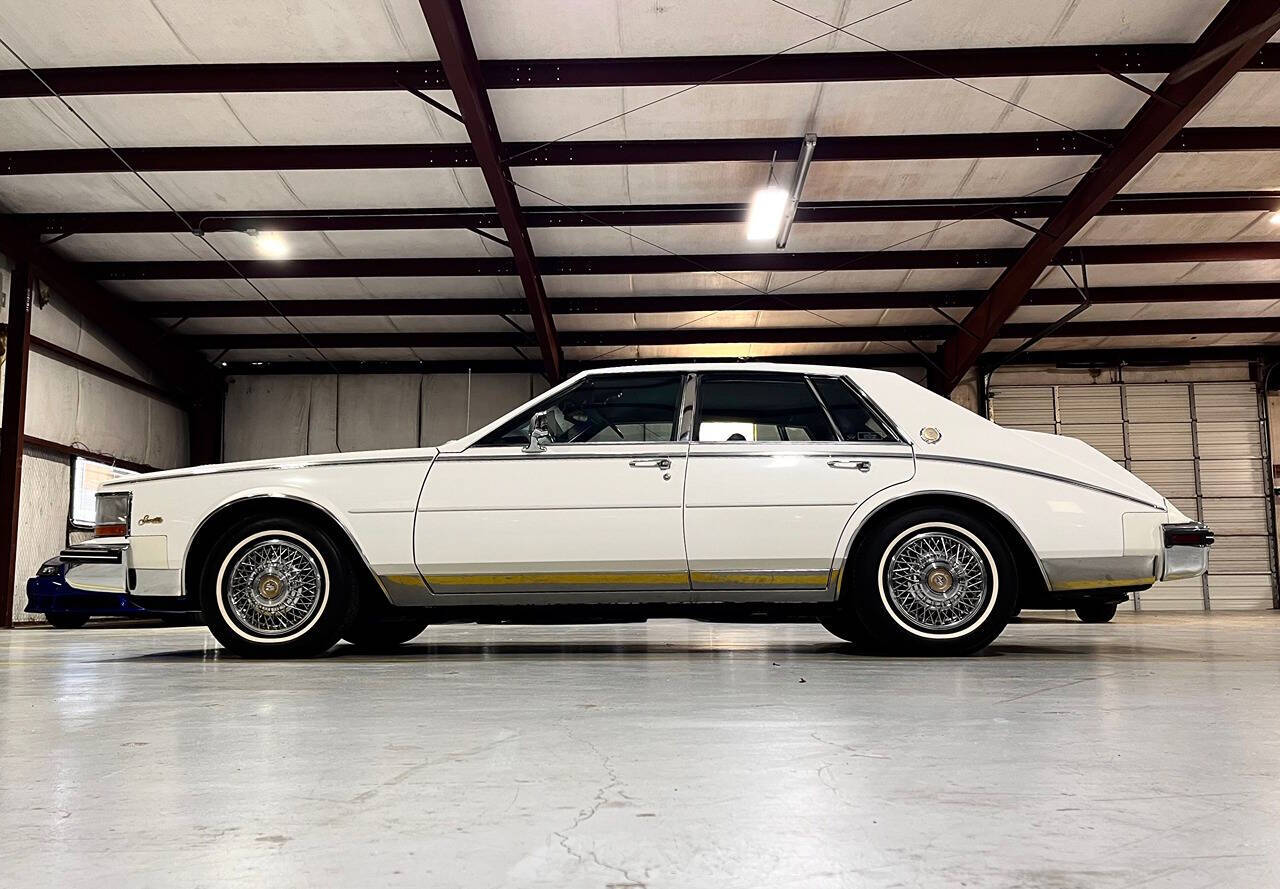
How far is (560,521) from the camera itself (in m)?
4.72

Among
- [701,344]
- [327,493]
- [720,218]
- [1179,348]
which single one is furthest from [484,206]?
[1179,348]

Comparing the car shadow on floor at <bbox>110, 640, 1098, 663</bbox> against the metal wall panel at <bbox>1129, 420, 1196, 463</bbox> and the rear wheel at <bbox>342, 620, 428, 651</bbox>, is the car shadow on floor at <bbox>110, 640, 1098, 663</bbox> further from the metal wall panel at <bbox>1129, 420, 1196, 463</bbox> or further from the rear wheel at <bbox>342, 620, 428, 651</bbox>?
the metal wall panel at <bbox>1129, 420, 1196, 463</bbox>

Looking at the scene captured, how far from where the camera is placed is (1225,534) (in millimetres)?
19500

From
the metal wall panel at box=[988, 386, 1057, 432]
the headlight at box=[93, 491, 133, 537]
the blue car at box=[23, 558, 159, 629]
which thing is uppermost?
the metal wall panel at box=[988, 386, 1057, 432]

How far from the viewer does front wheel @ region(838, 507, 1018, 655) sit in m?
4.64

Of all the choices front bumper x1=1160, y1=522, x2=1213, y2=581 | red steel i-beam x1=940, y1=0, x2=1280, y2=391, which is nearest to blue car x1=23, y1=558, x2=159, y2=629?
front bumper x1=1160, y1=522, x2=1213, y2=581

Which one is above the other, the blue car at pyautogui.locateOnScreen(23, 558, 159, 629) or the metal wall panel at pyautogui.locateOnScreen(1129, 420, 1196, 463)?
the metal wall panel at pyautogui.locateOnScreen(1129, 420, 1196, 463)

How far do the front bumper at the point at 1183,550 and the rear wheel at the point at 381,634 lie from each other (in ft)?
12.0

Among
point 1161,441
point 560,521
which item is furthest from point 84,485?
point 1161,441

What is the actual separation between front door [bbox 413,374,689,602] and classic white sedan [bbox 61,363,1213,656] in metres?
0.01

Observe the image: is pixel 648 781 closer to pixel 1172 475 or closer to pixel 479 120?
pixel 479 120

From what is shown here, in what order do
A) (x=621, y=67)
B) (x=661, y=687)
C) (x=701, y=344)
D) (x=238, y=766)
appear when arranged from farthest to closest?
(x=701, y=344)
(x=621, y=67)
(x=661, y=687)
(x=238, y=766)

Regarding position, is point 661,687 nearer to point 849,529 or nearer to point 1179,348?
point 849,529

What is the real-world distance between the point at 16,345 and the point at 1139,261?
1640 centimetres
